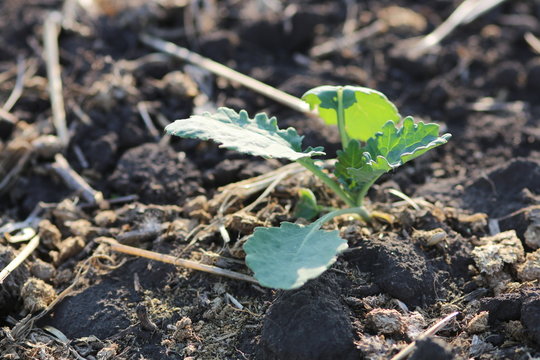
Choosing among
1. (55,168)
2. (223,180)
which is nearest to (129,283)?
(223,180)

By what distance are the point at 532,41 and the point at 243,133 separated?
91.5 inches

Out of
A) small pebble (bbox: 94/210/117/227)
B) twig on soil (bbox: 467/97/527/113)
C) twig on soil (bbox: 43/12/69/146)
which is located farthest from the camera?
twig on soil (bbox: 467/97/527/113)

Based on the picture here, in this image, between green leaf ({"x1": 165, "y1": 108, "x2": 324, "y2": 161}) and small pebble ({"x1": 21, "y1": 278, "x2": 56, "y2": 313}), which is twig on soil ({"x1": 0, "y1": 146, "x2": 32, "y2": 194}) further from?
green leaf ({"x1": 165, "y1": 108, "x2": 324, "y2": 161})

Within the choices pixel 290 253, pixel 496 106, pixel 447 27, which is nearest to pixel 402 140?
pixel 290 253

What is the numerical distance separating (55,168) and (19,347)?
0.98 meters

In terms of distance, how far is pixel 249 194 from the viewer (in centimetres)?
249

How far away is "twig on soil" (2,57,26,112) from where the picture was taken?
10.3 ft

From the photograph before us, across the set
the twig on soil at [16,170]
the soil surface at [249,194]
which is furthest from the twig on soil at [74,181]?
the twig on soil at [16,170]

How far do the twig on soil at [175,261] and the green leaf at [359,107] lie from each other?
0.70 m

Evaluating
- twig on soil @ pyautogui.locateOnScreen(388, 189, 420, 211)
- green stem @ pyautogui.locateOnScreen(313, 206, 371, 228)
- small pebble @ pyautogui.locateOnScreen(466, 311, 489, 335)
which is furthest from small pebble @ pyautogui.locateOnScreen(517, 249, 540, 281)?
green stem @ pyautogui.locateOnScreen(313, 206, 371, 228)

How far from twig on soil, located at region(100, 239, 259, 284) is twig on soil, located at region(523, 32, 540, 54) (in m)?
2.43

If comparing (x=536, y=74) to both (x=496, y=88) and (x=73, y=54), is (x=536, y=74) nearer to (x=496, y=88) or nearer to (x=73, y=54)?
(x=496, y=88)

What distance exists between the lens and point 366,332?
74.9 inches

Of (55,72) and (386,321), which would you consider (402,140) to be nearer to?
(386,321)
